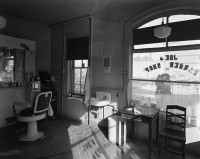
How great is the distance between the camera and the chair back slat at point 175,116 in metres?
2.53

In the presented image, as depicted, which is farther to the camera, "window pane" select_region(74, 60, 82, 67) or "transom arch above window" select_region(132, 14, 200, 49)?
"window pane" select_region(74, 60, 82, 67)

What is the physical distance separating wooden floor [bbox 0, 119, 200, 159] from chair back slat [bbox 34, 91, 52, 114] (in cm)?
64

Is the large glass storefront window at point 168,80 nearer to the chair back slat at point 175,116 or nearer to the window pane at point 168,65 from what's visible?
the window pane at point 168,65

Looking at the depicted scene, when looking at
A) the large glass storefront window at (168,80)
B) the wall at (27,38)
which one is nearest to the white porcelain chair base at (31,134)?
the wall at (27,38)

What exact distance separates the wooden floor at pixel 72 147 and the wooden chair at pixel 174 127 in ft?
0.90

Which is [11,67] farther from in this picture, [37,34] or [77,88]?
[77,88]

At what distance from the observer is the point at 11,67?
12.1 ft

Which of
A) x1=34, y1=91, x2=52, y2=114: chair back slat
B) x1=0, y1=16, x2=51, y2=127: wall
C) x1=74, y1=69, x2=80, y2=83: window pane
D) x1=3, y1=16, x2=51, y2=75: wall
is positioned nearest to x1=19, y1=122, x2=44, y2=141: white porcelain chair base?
x1=34, y1=91, x2=52, y2=114: chair back slat

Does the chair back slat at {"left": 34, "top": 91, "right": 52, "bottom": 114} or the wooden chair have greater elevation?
the chair back slat at {"left": 34, "top": 91, "right": 52, "bottom": 114}

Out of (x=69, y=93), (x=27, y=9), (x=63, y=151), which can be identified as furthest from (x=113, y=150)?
(x=27, y=9)

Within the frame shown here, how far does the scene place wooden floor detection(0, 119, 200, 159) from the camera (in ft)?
8.04

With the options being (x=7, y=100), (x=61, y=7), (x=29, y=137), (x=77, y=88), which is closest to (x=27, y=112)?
(x=29, y=137)

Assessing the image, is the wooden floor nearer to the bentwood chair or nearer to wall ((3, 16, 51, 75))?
the bentwood chair

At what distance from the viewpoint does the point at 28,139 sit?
2924 millimetres
